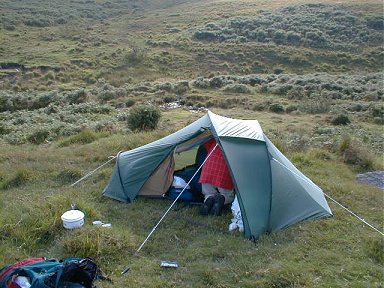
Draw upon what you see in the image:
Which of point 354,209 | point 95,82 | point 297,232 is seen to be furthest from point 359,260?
point 95,82

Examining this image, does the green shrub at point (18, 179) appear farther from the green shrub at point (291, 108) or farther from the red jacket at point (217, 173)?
the green shrub at point (291, 108)

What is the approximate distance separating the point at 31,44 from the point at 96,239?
4574cm

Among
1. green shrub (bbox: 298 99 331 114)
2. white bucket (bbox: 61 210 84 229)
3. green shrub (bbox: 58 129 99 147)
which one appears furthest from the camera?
green shrub (bbox: 298 99 331 114)

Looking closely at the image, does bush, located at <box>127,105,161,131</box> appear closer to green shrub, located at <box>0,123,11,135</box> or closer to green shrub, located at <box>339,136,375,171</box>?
green shrub, located at <box>0,123,11,135</box>

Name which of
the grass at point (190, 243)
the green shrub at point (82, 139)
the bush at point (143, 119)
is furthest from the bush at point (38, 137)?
the grass at point (190, 243)

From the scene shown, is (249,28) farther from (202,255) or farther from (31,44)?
(202,255)

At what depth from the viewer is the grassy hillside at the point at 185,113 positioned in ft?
24.2

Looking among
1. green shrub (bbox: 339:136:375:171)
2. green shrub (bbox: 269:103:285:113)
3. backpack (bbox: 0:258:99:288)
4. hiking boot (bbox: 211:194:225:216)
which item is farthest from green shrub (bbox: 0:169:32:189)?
green shrub (bbox: 269:103:285:113)

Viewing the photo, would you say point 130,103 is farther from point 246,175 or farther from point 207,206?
point 246,175

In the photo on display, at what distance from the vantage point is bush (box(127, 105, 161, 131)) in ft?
57.7

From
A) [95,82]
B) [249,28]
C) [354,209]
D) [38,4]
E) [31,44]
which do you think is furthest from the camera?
[38,4]

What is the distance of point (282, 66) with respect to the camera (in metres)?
44.8

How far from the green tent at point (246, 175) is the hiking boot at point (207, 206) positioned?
2.68ft

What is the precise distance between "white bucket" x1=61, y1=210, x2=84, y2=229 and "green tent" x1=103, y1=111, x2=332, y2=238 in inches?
67.3
